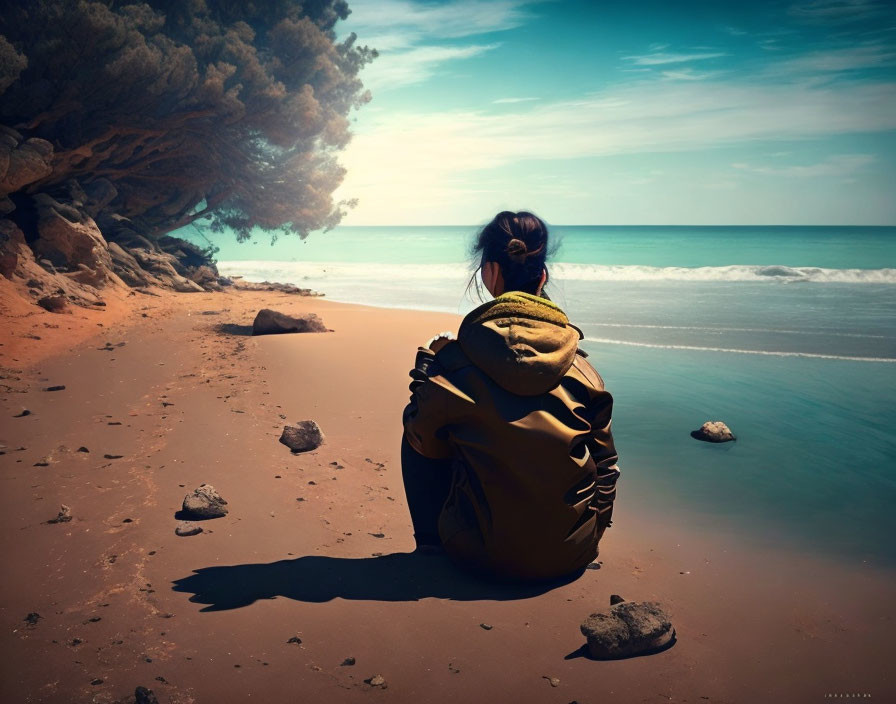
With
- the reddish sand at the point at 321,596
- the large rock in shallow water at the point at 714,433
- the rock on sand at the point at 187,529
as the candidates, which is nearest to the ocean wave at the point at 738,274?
the large rock in shallow water at the point at 714,433

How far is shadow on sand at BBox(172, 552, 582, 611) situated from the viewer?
285 centimetres

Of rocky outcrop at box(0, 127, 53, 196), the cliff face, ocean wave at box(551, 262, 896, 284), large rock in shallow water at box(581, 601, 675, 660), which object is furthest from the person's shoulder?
ocean wave at box(551, 262, 896, 284)

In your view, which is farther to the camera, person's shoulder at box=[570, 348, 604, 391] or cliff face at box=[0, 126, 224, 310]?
cliff face at box=[0, 126, 224, 310]

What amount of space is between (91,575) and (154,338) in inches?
243

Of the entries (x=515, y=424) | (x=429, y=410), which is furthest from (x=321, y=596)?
(x=515, y=424)

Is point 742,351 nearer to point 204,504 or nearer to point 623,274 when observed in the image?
point 204,504

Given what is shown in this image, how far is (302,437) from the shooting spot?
197 inches

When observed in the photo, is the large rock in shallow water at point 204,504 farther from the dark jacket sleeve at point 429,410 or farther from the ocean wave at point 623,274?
the ocean wave at point 623,274

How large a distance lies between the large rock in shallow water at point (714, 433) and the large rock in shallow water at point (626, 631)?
3406mm

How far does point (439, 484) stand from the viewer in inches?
118

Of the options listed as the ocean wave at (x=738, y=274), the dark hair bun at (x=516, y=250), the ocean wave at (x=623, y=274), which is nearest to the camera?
the dark hair bun at (x=516, y=250)

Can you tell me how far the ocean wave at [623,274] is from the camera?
25.9 m

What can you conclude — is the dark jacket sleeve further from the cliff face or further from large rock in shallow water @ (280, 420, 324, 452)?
the cliff face

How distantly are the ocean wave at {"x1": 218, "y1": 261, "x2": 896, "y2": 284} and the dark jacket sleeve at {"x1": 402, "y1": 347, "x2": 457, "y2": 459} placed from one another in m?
22.9
